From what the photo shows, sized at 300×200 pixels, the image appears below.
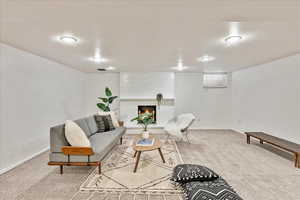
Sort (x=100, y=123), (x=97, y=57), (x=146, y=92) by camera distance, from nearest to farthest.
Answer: (x=97, y=57), (x=100, y=123), (x=146, y=92)

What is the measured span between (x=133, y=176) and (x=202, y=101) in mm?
4681

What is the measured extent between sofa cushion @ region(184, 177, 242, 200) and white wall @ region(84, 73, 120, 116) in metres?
4.88

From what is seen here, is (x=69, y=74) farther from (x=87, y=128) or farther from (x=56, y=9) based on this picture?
(x=56, y=9)

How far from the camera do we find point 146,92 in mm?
6207

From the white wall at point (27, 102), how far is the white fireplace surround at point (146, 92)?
2204 millimetres

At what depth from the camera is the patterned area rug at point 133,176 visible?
2.26m

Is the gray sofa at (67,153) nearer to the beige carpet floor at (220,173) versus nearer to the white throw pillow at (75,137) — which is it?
the white throw pillow at (75,137)

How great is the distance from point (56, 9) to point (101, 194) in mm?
2411

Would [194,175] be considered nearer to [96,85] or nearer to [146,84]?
[146,84]

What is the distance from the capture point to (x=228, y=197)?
5.76 ft

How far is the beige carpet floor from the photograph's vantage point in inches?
84.0

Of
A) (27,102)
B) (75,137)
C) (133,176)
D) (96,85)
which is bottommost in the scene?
(133,176)

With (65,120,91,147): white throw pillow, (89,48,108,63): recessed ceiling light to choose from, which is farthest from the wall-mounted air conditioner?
(65,120,91,147): white throw pillow

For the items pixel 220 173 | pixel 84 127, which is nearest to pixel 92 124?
pixel 84 127
